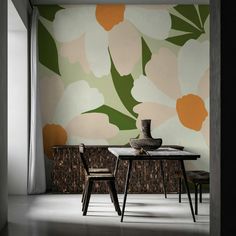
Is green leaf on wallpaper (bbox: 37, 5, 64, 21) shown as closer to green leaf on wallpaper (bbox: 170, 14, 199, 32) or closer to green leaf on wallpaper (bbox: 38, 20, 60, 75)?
green leaf on wallpaper (bbox: 38, 20, 60, 75)

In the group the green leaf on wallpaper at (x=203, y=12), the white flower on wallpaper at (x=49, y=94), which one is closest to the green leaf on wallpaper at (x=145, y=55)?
the green leaf on wallpaper at (x=203, y=12)

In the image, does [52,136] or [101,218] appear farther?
[52,136]

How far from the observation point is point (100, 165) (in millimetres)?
6602

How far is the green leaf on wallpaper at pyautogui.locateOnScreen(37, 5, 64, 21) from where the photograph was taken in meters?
6.98

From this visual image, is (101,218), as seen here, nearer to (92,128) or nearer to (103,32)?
(92,128)

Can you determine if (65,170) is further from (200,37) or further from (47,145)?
(200,37)

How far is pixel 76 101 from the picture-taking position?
6.98m

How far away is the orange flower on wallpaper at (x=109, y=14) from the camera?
23.0ft

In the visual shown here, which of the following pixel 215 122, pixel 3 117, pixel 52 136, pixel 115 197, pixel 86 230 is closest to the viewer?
pixel 215 122

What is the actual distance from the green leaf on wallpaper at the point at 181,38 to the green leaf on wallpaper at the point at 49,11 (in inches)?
69.5

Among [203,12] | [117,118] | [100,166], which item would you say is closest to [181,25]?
[203,12]

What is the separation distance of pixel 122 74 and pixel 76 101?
81 centimetres
